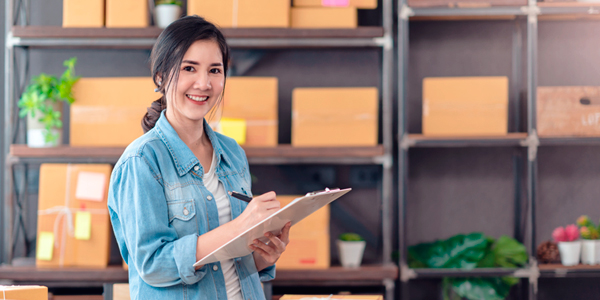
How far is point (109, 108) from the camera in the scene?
2.15 m

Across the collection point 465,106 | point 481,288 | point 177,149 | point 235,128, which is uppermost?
point 465,106

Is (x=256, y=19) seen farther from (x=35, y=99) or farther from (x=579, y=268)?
(x=579, y=268)

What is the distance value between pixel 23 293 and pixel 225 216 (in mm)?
507

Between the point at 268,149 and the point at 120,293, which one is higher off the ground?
the point at 268,149

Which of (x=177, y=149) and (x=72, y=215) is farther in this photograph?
(x=72, y=215)

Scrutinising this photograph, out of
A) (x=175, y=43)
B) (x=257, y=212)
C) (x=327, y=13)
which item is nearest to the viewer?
(x=257, y=212)

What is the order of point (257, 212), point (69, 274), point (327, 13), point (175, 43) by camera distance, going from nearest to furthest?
point (257, 212) < point (175, 43) < point (69, 274) < point (327, 13)

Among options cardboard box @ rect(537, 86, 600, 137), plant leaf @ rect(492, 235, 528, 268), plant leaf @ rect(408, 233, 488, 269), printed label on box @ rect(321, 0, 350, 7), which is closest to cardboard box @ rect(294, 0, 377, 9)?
printed label on box @ rect(321, 0, 350, 7)

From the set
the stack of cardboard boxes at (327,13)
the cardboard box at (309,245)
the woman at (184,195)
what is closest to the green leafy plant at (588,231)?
the cardboard box at (309,245)

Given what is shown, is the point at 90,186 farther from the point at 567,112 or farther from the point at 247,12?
the point at 567,112

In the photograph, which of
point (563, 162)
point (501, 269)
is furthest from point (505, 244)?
point (563, 162)

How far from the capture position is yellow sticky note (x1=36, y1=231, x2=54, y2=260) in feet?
6.92

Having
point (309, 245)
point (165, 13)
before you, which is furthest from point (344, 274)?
point (165, 13)

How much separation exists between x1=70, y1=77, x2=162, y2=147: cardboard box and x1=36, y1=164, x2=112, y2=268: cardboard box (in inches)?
6.1
